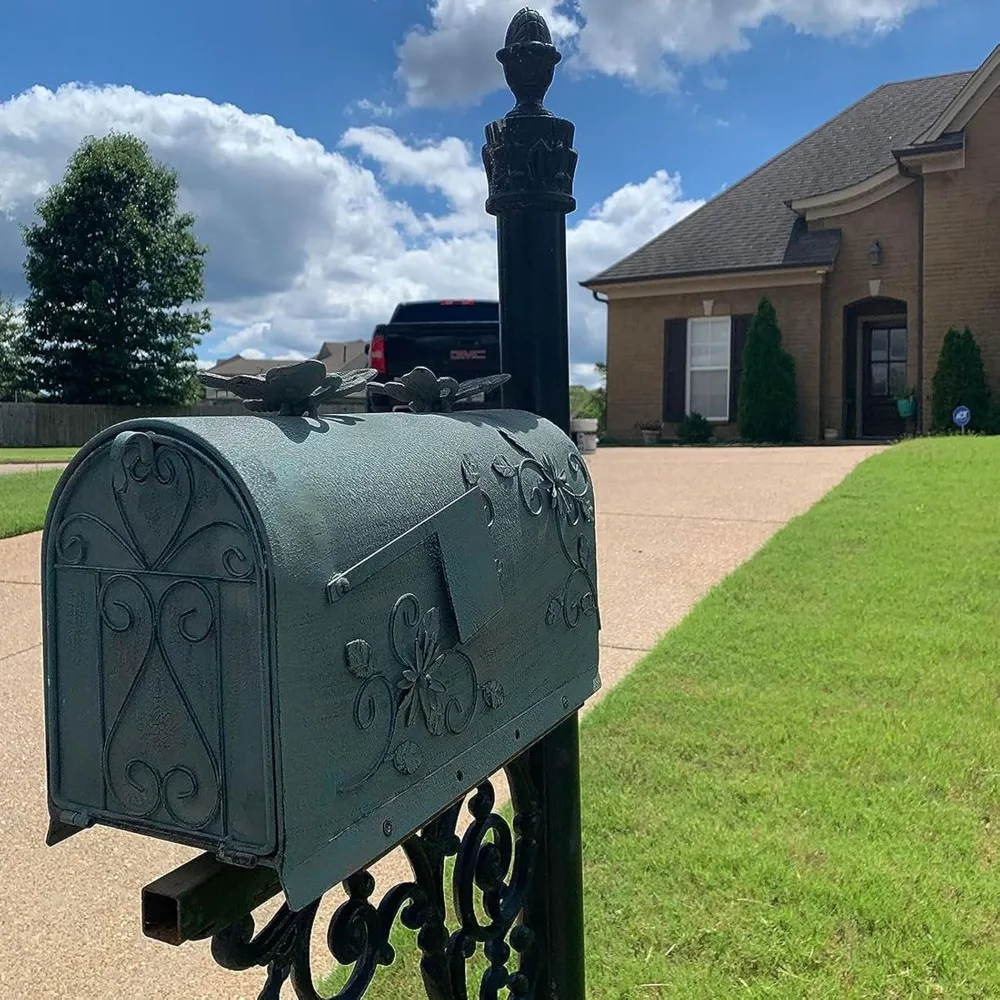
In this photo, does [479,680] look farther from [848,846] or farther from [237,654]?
[848,846]

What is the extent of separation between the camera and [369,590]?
1091 millimetres

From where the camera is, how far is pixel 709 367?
18.6 metres

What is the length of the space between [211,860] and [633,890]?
6.40ft

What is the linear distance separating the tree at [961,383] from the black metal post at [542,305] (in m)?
15.6

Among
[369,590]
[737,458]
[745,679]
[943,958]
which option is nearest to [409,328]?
[737,458]

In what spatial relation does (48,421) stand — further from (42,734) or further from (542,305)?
(542,305)

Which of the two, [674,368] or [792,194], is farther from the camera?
[792,194]

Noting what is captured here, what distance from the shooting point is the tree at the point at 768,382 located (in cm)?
1733

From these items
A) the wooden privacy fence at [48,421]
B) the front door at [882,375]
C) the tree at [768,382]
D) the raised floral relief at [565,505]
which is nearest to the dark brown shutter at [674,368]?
the tree at [768,382]

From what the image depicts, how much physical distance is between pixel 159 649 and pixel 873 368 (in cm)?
1878

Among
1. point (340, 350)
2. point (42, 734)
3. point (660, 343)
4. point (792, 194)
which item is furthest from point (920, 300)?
point (340, 350)

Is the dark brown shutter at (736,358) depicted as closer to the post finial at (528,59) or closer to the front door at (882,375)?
the front door at (882,375)

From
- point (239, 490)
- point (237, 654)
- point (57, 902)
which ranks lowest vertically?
point (57, 902)

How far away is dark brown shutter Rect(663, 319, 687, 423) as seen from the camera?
18797 millimetres
